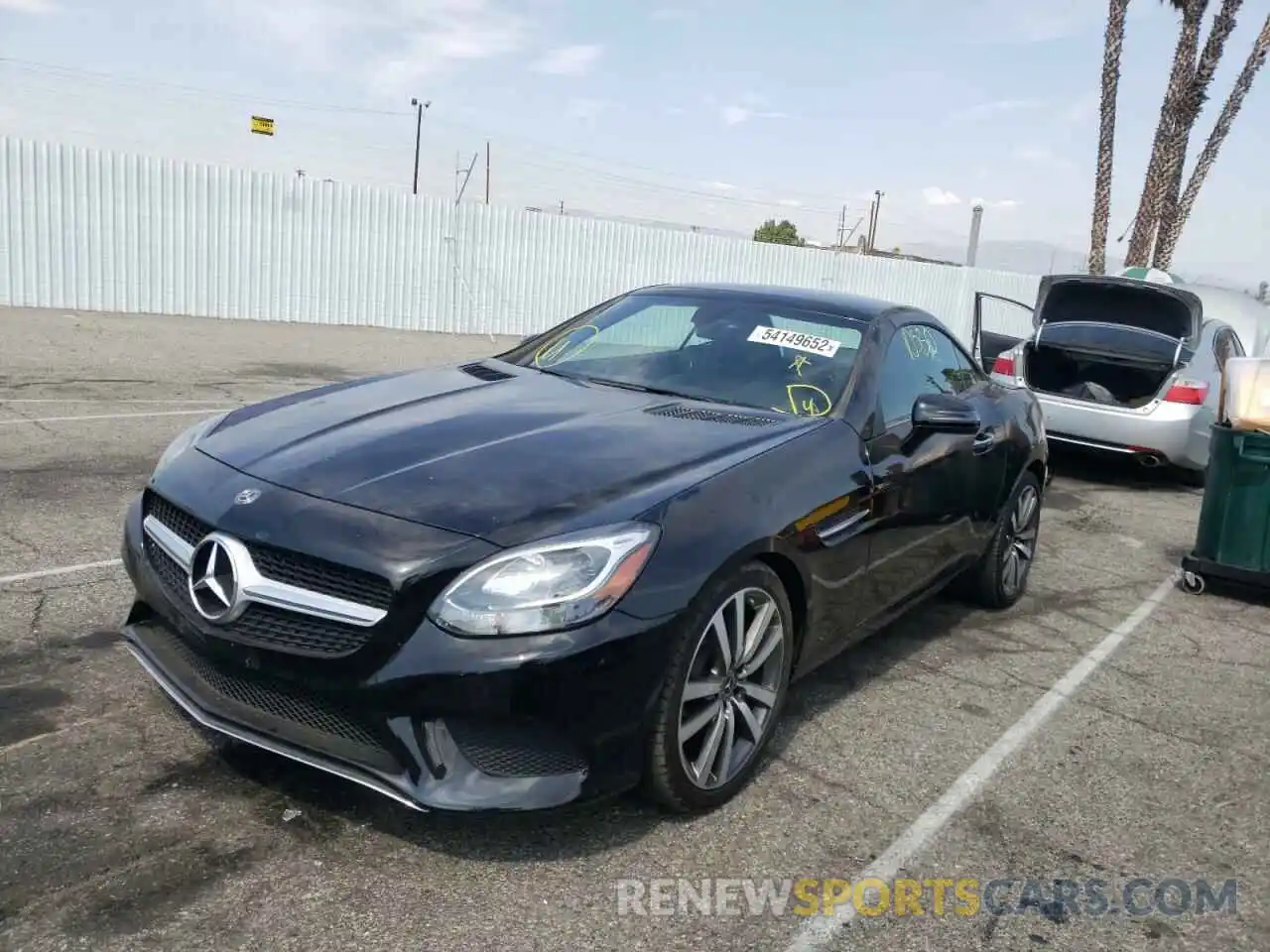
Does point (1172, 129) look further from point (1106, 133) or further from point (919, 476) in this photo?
point (919, 476)

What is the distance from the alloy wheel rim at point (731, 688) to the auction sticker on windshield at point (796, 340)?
4.24 ft

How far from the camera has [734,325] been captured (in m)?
4.43

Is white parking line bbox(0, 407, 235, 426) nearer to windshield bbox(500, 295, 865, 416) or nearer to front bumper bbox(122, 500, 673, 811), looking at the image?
windshield bbox(500, 295, 865, 416)

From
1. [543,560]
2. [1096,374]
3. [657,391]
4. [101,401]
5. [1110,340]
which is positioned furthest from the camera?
[1096,374]

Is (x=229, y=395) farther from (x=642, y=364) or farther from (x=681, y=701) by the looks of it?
(x=681, y=701)

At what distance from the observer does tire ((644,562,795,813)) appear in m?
2.89

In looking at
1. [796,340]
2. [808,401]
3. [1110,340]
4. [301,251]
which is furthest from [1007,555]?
[301,251]

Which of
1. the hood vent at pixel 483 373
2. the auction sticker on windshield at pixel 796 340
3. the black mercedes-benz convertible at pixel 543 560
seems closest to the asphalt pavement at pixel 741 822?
the black mercedes-benz convertible at pixel 543 560

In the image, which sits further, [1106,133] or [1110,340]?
[1106,133]

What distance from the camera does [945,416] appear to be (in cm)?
402

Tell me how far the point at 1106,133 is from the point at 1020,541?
818 inches

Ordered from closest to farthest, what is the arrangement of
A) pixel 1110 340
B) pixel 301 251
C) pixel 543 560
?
pixel 543 560 < pixel 1110 340 < pixel 301 251

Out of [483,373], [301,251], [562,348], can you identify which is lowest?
[483,373]

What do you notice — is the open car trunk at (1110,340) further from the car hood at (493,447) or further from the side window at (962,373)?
the car hood at (493,447)
